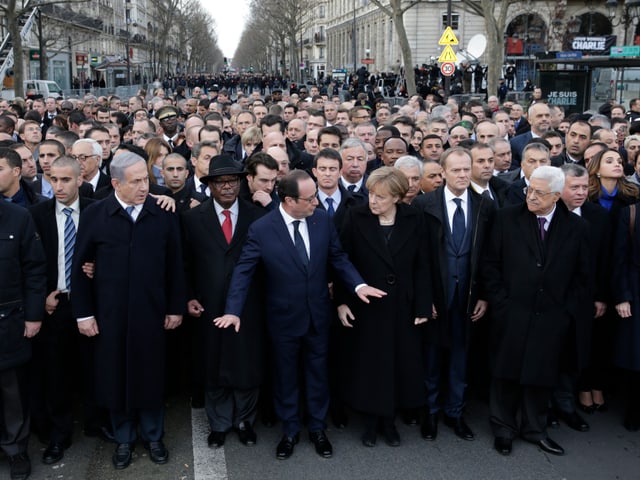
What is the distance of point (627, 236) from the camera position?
224 inches

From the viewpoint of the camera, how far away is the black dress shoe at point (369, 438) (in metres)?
5.44

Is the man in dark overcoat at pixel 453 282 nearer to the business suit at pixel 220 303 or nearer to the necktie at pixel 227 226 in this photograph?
the business suit at pixel 220 303

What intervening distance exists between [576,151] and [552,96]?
12.7 metres

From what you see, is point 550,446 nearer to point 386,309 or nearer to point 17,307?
point 386,309

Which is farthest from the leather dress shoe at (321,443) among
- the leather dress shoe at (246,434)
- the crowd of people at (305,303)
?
the leather dress shoe at (246,434)

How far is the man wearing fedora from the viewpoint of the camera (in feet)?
17.6

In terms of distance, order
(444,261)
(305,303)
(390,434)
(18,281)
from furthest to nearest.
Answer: (444,261) → (390,434) → (305,303) → (18,281)

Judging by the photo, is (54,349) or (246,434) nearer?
(54,349)

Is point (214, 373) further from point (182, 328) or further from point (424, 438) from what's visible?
point (424, 438)

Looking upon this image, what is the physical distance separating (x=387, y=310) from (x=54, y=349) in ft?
8.26

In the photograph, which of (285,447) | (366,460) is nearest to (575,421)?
(366,460)

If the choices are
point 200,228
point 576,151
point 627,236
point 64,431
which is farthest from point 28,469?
point 576,151

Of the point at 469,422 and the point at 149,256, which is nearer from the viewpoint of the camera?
the point at 149,256

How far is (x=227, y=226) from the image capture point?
17.9ft
